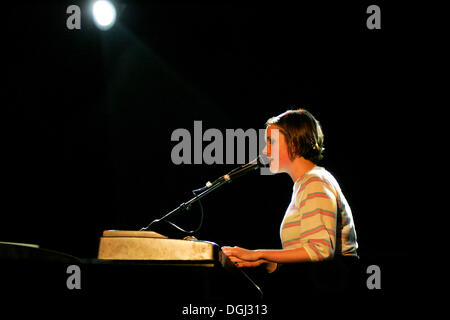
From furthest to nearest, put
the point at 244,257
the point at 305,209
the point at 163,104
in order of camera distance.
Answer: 1. the point at 163,104
2. the point at 305,209
3. the point at 244,257

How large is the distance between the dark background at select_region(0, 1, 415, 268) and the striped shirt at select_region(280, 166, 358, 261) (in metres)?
1.29

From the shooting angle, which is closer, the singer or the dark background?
the singer

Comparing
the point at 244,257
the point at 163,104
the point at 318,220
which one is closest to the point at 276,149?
the point at 318,220

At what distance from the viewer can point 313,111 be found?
116 inches

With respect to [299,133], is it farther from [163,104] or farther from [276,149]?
[163,104]

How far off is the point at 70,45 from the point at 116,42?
0.37m

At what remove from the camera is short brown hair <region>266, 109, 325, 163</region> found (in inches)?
65.9

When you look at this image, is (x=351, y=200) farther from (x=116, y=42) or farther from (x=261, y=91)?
(x=116, y=42)

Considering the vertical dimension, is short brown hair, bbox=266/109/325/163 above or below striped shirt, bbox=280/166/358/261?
above

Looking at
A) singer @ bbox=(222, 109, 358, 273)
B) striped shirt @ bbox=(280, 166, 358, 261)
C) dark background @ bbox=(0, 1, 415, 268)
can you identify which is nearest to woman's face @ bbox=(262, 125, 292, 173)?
singer @ bbox=(222, 109, 358, 273)

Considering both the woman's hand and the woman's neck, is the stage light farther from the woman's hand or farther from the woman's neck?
the woman's hand

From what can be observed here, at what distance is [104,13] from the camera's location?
305cm

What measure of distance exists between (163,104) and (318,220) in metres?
2.11
